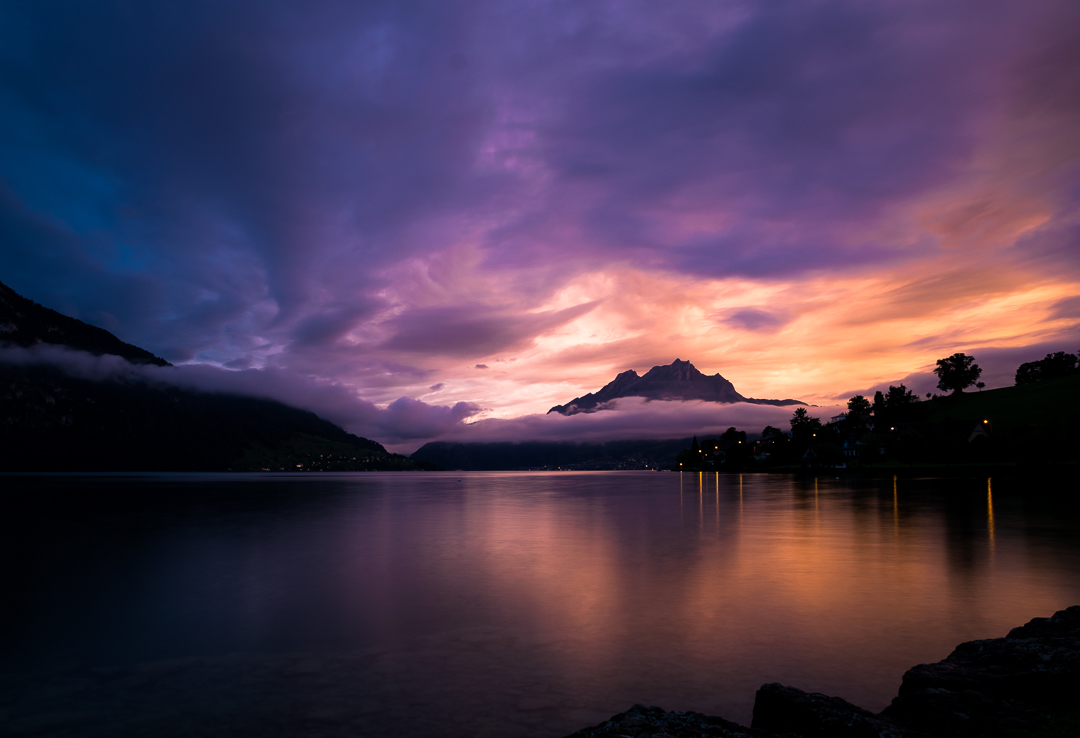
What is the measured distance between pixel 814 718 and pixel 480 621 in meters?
13.2

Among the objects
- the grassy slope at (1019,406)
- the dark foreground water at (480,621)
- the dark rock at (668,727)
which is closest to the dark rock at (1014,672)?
the dark foreground water at (480,621)

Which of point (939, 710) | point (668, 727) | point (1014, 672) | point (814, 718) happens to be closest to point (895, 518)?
point (1014, 672)

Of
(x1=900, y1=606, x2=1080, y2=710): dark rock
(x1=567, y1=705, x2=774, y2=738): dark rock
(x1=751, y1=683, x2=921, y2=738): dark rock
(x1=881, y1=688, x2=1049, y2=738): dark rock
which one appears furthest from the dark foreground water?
(x1=567, y1=705, x2=774, y2=738): dark rock

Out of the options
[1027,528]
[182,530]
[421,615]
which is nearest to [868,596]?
[421,615]

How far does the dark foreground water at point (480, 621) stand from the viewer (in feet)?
43.8

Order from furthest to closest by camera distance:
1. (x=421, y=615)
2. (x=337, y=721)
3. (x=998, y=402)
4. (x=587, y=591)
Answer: (x=998, y=402) → (x=587, y=591) → (x=421, y=615) → (x=337, y=721)

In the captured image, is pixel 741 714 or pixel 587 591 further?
pixel 587 591

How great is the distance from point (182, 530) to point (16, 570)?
62.8ft

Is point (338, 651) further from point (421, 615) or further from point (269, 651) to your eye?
point (421, 615)

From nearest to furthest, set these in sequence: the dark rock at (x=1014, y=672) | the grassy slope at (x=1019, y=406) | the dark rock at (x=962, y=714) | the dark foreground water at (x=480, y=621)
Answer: the dark rock at (x=962, y=714), the dark rock at (x=1014, y=672), the dark foreground water at (x=480, y=621), the grassy slope at (x=1019, y=406)

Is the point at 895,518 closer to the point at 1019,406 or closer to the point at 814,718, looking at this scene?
the point at 814,718

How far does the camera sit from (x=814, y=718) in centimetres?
1002

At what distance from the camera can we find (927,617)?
790 inches

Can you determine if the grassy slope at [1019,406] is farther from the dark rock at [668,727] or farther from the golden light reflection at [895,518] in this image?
the dark rock at [668,727]
